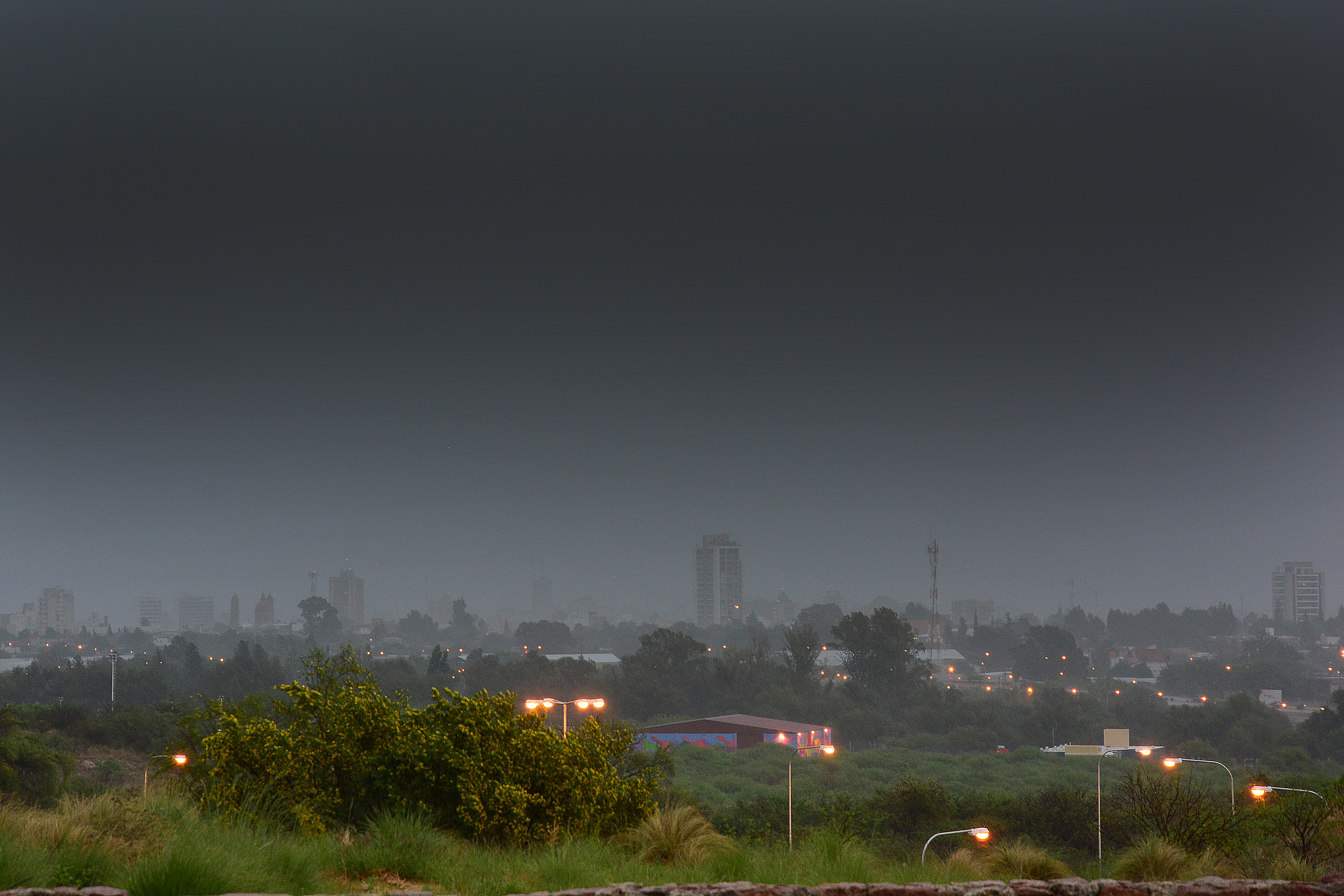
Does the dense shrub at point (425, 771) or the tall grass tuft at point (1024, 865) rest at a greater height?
the dense shrub at point (425, 771)

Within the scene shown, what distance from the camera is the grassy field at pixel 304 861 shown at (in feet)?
20.6

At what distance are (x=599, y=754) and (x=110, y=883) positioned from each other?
233 inches

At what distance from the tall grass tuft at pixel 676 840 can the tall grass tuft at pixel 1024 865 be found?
344 cm

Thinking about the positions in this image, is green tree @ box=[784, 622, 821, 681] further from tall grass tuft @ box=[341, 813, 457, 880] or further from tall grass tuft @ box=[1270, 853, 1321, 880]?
tall grass tuft @ box=[341, 813, 457, 880]

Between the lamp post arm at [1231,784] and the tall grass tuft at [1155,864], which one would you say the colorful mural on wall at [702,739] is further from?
the tall grass tuft at [1155,864]

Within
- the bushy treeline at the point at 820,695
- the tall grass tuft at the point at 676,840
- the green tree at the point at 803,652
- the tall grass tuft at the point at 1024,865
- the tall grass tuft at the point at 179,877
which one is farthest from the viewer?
the green tree at the point at 803,652

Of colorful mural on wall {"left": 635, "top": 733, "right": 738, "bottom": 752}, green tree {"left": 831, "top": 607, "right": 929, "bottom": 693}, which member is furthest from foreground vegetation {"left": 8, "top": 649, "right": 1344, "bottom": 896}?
green tree {"left": 831, "top": 607, "right": 929, "bottom": 693}

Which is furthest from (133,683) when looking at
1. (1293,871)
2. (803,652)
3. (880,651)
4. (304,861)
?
(1293,871)

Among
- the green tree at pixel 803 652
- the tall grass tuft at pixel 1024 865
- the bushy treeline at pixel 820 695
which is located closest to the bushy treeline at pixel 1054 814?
the tall grass tuft at pixel 1024 865

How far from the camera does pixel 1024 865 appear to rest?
10.9m

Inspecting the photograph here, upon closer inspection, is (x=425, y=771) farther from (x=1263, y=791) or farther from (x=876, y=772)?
(x=876, y=772)

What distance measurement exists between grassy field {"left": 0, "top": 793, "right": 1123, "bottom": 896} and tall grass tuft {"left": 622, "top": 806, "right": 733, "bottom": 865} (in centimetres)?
27

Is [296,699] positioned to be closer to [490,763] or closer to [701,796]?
[490,763]

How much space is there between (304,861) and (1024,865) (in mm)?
8023
